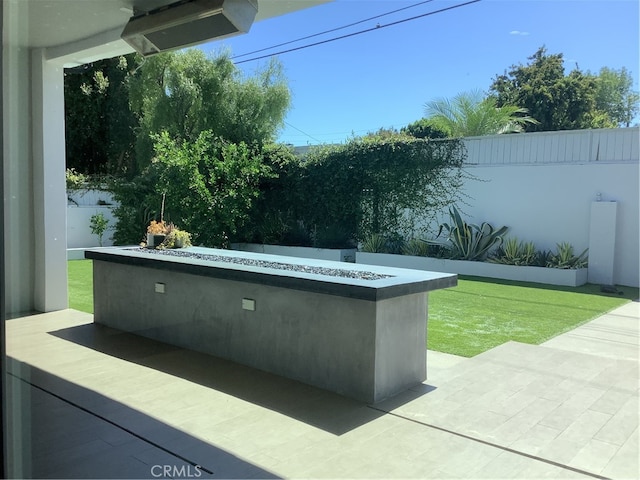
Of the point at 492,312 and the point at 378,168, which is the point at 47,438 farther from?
the point at 378,168

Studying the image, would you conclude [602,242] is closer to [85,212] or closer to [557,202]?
[557,202]

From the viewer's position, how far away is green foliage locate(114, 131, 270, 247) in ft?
34.3

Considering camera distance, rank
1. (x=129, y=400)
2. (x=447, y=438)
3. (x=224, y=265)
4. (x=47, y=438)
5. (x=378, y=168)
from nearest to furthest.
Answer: (x=47, y=438) → (x=447, y=438) → (x=129, y=400) → (x=224, y=265) → (x=378, y=168)

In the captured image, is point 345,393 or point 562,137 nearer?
point 345,393

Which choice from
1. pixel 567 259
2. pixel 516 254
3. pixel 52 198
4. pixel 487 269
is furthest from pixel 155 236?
pixel 567 259

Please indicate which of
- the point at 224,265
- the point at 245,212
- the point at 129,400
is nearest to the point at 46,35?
the point at 224,265

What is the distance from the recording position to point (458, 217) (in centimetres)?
1045

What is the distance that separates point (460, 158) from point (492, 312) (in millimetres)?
4735

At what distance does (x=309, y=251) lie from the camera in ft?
37.1

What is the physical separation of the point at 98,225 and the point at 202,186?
276 cm

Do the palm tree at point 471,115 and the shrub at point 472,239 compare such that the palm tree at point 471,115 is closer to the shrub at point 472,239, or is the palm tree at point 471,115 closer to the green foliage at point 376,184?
the green foliage at point 376,184

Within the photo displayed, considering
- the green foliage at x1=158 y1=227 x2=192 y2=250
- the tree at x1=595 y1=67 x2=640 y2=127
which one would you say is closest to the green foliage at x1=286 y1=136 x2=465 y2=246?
the tree at x1=595 y1=67 x2=640 y2=127

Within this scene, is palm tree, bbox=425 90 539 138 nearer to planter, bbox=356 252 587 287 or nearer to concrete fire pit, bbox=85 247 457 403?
planter, bbox=356 252 587 287

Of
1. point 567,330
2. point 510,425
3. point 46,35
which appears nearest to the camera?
point 510,425
